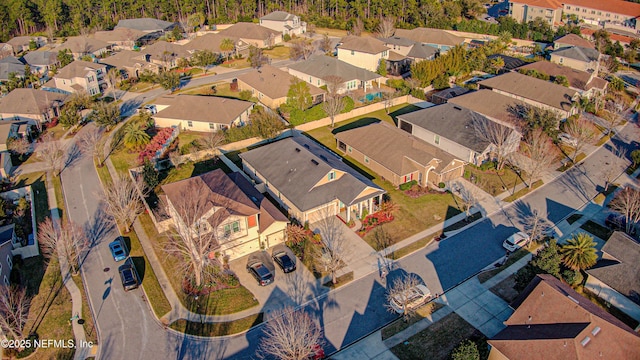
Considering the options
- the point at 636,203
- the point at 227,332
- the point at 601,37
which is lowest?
the point at 227,332

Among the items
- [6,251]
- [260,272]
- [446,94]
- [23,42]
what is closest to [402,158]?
[260,272]

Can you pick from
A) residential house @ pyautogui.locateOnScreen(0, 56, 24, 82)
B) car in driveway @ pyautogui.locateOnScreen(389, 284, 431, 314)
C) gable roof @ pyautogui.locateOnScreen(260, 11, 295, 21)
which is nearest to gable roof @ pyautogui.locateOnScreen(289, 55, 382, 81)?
gable roof @ pyautogui.locateOnScreen(260, 11, 295, 21)

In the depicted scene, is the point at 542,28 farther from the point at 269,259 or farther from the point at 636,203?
the point at 269,259

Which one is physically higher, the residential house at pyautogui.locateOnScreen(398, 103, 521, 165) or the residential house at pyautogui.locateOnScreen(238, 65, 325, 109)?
the residential house at pyautogui.locateOnScreen(238, 65, 325, 109)

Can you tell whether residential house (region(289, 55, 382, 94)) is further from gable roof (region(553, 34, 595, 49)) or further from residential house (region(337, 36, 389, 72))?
gable roof (region(553, 34, 595, 49))

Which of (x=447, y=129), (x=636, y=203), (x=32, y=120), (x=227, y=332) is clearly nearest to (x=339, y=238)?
(x=227, y=332)

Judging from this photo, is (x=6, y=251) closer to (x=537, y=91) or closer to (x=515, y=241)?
Result: (x=515, y=241)

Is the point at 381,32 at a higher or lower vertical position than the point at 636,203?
higher
